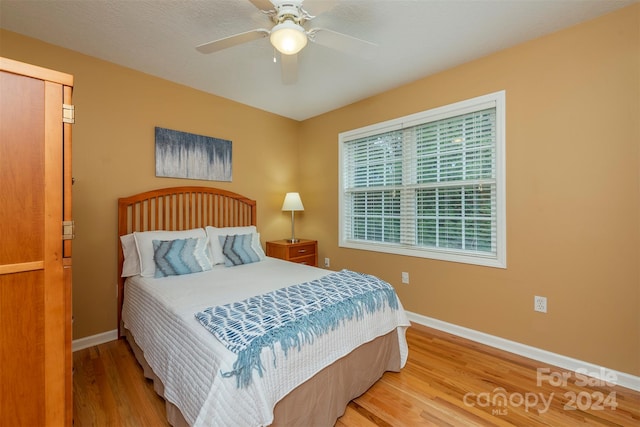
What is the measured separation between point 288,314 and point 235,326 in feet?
0.93

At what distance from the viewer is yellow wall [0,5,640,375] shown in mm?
1885

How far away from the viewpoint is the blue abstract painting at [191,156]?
2.88 metres

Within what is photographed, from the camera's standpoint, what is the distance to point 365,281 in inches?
80.8

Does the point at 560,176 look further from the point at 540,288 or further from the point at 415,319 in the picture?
the point at 415,319

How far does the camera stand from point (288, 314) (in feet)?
4.91

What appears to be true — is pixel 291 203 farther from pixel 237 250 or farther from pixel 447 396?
pixel 447 396

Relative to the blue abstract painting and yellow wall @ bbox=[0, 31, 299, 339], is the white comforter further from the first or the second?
the blue abstract painting

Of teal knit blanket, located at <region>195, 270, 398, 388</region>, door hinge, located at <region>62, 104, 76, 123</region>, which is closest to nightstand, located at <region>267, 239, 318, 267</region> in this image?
teal knit blanket, located at <region>195, 270, 398, 388</region>

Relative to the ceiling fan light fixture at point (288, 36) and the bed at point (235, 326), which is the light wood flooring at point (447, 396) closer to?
the bed at point (235, 326)

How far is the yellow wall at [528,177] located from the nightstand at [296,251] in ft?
3.27

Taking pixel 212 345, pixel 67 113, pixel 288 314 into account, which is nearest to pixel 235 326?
pixel 212 345

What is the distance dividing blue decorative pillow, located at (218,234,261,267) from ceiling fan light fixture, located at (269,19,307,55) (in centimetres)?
191

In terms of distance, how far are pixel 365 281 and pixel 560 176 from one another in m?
1.70

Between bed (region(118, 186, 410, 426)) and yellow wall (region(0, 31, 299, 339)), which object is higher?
yellow wall (region(0, 31, 299, 339))
